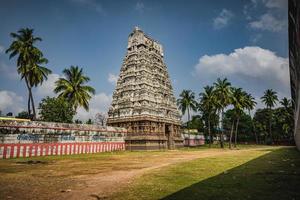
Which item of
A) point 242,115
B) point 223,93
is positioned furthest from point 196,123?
point 223,93

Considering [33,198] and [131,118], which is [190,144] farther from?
[33,198]

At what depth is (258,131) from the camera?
8512cm

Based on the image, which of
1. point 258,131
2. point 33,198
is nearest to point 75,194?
point 33,198

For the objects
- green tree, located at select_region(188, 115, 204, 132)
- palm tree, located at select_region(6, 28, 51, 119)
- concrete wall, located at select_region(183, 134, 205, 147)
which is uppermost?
palm tree, located at select_region(6, 28, 51, 119)

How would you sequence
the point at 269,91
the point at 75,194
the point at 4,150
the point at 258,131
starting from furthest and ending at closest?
the point at 258,131 → the point at 269,91 → the point at 4,150 → the point at 75,194

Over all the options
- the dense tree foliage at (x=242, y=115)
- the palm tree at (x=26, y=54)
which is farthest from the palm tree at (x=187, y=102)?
the palm tree at (x=26, y=54)

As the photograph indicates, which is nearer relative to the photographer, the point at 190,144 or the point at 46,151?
the point at 46,151

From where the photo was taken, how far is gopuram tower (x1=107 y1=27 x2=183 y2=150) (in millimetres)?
39531

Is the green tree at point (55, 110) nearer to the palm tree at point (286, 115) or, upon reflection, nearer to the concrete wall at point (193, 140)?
the concrete wall at point (193, 140)

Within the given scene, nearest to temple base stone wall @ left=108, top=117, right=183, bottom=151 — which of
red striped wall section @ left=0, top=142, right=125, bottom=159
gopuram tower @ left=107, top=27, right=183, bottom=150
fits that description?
gopuram tower @ left=107, top=27, right=183, bottom=150

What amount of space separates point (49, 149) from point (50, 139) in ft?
4.05

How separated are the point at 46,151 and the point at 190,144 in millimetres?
47822

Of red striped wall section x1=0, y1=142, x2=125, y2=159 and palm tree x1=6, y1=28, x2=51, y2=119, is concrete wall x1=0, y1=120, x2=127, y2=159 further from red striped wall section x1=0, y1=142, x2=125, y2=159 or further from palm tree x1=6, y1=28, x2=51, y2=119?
palm tree x1=6, y1=28, x2=51, y2=119

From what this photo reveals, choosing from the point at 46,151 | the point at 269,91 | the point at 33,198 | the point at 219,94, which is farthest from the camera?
the point at 269,91
